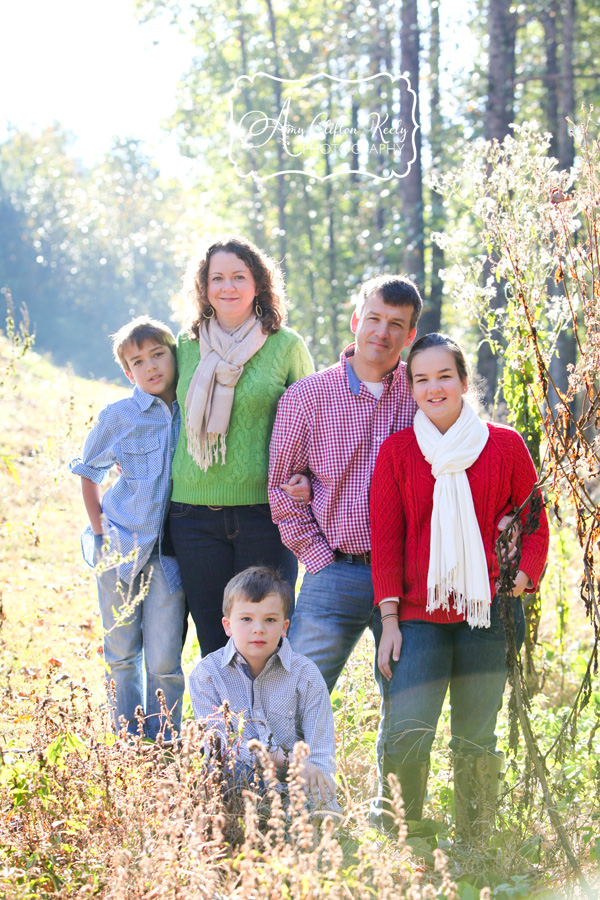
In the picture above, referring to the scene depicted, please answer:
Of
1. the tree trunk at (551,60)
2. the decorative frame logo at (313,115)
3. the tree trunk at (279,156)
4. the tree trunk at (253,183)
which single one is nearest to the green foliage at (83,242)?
the tree trunk at (253,183)

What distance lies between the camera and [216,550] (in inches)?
132

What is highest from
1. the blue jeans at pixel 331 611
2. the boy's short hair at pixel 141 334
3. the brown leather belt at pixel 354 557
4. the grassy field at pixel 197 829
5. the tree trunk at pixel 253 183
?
the tree trunk at pixel 253 183

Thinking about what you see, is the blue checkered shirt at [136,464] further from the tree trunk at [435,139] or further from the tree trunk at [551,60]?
the tree trunk at [551,60]

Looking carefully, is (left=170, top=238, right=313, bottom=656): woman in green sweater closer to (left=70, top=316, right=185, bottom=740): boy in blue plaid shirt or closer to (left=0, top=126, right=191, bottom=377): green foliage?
(left=70, top=316, right=185, bottom=740): boy in blue plaid shirt

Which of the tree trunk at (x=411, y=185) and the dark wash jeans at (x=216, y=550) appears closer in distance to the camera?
the dark wash jeans at (x=216, y=550)

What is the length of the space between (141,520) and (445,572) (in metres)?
1.36

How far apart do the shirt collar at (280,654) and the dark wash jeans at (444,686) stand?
378mm

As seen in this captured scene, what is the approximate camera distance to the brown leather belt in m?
3.17

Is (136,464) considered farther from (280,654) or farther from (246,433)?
(280,654)


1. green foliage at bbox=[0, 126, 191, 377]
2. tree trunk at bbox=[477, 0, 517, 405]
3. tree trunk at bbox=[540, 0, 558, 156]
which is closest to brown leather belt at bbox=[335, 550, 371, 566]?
tree trunk at bbox=[477, 0, 517, 405]

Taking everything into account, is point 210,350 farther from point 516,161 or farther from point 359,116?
point 359,116

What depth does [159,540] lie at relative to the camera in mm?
3479

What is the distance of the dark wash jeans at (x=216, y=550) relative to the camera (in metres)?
3.34

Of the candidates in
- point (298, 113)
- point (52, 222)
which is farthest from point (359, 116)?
point (52, 222)
